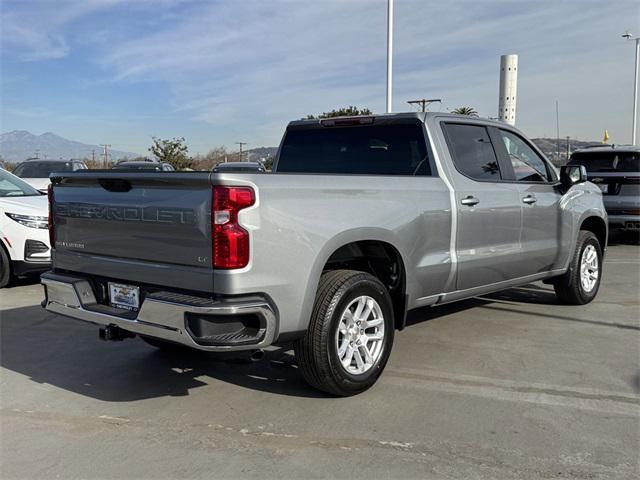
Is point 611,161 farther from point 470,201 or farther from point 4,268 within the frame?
point 4,268

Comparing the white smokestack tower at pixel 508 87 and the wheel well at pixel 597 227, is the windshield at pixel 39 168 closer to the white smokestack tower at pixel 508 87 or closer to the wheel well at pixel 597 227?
the wheel well at pixel 597 227

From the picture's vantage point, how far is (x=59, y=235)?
14.8 ft

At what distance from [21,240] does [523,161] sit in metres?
6.33

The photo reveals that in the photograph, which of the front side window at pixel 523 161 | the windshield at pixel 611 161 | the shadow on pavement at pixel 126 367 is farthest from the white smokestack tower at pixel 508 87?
the shadow on pavement at pixel 126 367

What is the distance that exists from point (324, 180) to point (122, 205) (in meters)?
1.32

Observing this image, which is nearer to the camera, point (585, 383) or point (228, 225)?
point (228, 225)

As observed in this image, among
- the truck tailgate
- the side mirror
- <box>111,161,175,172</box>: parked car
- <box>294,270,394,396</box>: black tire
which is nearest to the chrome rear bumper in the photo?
the truck tailgate

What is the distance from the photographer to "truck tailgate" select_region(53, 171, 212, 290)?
3506 mm

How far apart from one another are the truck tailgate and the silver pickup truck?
0.03 ft

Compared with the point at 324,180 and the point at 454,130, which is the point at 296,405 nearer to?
the point at 324,180

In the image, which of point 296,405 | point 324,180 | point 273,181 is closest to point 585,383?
point 296,405

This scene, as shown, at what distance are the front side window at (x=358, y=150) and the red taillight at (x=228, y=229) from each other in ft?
6.96

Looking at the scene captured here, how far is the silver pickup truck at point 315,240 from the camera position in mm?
3486

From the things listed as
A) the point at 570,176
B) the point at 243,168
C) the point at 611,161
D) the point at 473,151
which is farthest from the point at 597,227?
the point at 611,161
